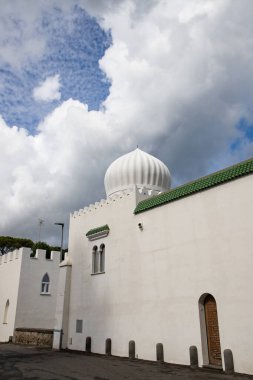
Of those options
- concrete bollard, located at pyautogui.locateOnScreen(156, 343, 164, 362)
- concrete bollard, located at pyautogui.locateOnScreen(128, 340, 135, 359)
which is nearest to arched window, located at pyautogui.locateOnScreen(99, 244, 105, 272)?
concrete bollard, located at pyautogui.locateOnScreen(128, 340, 135, 359)

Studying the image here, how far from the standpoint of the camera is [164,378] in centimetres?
928

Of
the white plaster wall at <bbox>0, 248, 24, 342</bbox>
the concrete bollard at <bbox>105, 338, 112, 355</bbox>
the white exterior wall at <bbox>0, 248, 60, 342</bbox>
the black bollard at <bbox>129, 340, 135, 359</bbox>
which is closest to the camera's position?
the black bollard at <bbox>129, 340, 135, 359</bbox>

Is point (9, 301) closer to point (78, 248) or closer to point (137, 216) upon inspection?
point (78, 248)

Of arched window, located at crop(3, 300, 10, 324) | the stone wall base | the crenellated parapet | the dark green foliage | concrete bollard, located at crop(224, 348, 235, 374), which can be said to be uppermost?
the dark green foliage

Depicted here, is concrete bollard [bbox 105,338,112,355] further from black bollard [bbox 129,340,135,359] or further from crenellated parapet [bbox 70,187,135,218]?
crenellated parapet [bbox 70,187,135,218]

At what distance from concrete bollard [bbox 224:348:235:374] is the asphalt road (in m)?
0.20

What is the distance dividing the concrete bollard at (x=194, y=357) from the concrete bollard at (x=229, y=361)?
4.14 ft

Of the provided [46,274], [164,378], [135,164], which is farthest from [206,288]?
[46,274]

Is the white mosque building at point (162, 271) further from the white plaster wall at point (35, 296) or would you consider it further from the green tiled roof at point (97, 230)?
the white plaster wall at point (35, 296)

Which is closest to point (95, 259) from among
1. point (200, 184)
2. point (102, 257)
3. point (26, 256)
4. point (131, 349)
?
point (102, 257)

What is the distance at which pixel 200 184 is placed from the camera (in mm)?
12414

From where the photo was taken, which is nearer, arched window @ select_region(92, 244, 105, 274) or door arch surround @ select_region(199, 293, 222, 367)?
door arch surround @ select_region(199, 293, 222, 367)

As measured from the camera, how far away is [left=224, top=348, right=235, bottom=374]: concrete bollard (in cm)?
996

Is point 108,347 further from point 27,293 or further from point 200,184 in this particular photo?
point 27,293
